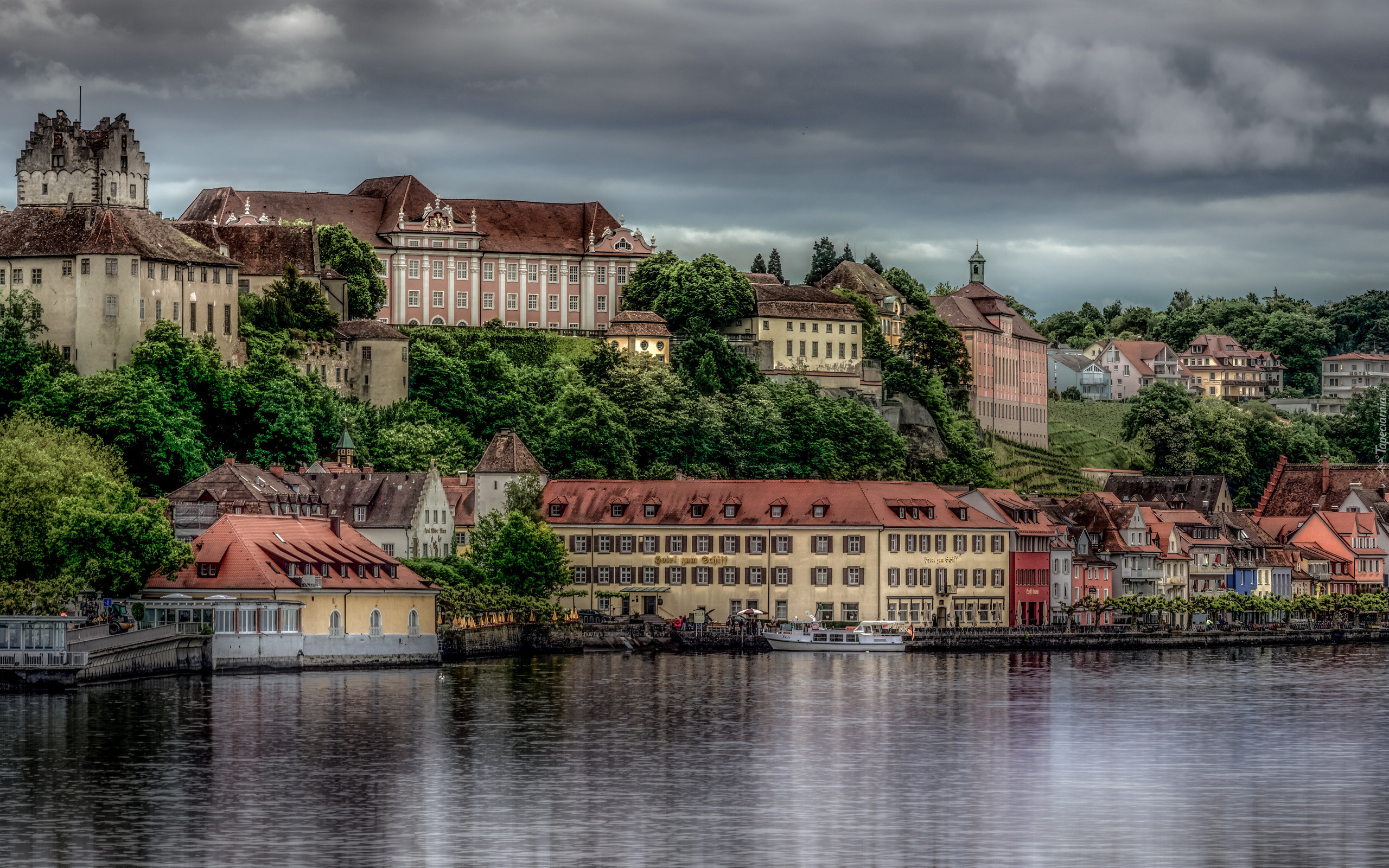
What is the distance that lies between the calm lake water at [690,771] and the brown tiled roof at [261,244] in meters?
42.7

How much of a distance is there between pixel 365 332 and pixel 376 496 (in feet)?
71.3

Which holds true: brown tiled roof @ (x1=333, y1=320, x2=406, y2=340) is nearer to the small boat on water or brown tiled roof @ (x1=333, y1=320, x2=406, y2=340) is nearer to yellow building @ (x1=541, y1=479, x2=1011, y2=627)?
yellow building @ (x1=541, y1=479, x2=1011, y2=627)

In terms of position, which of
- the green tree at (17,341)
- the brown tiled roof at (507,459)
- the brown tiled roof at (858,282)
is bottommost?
the brown tiled roof at (507,459)

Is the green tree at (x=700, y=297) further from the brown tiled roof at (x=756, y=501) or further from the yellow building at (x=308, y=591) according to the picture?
the yellow building at (x=308, y=591)

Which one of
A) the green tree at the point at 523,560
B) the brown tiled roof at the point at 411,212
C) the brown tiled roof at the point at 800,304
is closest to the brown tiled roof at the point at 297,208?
the brown tiled roof at the point at 411,212

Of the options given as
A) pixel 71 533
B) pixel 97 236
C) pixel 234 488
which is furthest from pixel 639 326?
pixel 71 533

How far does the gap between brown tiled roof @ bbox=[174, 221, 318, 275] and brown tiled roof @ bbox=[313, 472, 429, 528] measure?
2030 cm

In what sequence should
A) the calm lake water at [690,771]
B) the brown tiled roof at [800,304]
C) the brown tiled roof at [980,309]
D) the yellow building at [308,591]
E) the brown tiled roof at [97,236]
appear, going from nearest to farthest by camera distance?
the calm lake water at [690,771] < the yellow building at [308,591] < the brown tiled roof at [97,236] < the brown tiled roof at [800,304] < the brown tiled roof at [980,309]

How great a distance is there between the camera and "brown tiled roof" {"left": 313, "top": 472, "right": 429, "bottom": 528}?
368 feet

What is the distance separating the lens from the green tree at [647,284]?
15188cm

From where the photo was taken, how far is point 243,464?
108 meters

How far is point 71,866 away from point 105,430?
6349 cm

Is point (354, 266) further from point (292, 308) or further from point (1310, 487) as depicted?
point (1310, 487)

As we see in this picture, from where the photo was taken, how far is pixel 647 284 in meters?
152
